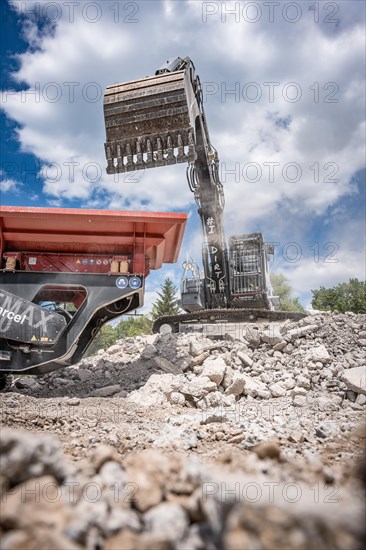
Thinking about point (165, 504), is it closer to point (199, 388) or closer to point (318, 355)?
point (199, 388)

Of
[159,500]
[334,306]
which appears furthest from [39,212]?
[334,306]

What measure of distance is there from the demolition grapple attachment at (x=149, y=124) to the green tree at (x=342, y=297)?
35635 millimetres

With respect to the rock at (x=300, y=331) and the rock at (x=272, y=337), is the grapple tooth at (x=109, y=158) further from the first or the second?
the rock at (x=300, y=331)

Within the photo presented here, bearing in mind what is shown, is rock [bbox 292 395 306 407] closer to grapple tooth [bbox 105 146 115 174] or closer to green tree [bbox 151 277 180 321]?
grapple tooth [bbox 105 146 115 174]

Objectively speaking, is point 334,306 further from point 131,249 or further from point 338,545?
point 338,545

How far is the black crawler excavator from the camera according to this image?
6.62 meters

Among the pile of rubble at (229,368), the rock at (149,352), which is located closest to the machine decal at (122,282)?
the pile of rubble at (229,368)

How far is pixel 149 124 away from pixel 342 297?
130ft

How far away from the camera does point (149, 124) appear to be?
6.66 metres

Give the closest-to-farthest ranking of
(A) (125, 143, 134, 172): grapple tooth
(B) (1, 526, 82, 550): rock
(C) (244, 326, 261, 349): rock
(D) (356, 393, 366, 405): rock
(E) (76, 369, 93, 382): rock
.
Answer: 1. (B) (1, 526, 82, 550): rock
2. (D) (356, 393, 366, 405): rock
3. (E) (76, 369, 93, 382): rock
4. (A) (125, 143, 134, 172): grapple tooth
5. (C) (244, 326, 261, 349): rock

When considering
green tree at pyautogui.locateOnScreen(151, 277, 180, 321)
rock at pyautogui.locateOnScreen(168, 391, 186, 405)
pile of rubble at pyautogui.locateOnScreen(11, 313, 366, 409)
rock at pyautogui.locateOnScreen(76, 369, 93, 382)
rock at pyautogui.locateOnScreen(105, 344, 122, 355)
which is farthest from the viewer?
green tree at pyautogui.locateOnScreen(151, 277, 180, 321)

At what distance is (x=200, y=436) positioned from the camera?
3.22 m

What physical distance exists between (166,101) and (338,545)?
690 cm

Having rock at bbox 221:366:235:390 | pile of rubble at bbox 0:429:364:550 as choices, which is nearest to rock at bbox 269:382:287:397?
rock at bbox 221:366:235:390
